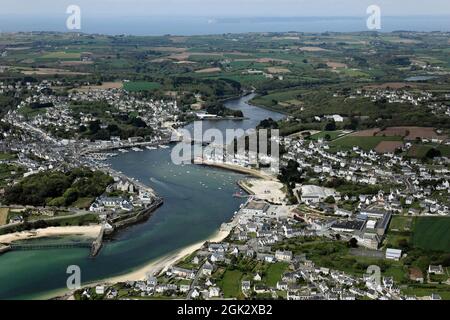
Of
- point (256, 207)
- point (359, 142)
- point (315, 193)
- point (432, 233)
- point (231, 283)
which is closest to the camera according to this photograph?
point (231, 283)

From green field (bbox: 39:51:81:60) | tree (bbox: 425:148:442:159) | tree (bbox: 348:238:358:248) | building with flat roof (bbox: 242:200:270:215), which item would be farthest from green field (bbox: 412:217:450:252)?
green field (bbox: 39:51:81:60)

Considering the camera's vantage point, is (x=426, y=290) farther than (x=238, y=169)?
No

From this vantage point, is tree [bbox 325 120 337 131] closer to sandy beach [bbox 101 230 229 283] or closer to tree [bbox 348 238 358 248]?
sandy beach [bbox 101 230 229 283]

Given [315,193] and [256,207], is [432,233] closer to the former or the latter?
[315,193]

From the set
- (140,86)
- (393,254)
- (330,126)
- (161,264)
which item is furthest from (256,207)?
(140,86)

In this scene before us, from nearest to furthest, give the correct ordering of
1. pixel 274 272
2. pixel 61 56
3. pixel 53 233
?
pixel 274 272 → pixel 53 233 → pixel 61 56
